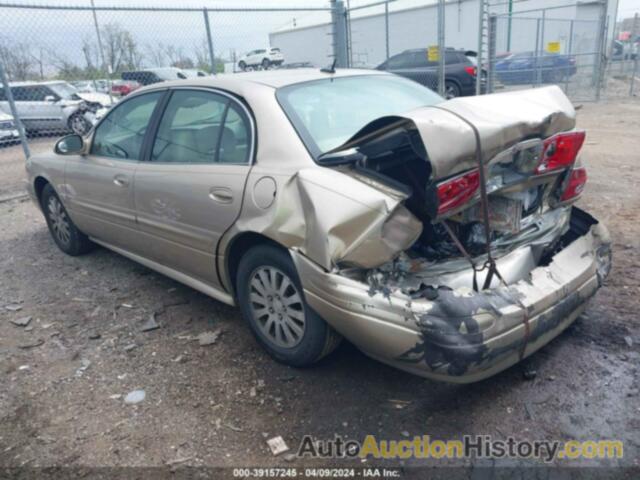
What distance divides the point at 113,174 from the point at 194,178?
3.57 feet

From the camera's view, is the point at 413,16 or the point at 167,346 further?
the point at 413,16

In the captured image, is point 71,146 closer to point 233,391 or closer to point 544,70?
point 233,391

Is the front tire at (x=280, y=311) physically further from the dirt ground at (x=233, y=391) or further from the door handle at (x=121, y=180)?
the door handle at (x=121, y=180)

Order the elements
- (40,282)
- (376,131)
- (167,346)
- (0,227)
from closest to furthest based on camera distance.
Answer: (376,131)
(167,346)
(40,282)
(0,227)

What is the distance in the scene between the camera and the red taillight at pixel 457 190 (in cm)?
233

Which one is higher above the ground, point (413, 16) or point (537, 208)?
point (413, 16)

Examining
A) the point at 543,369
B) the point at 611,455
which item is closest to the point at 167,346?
the point at 543,369

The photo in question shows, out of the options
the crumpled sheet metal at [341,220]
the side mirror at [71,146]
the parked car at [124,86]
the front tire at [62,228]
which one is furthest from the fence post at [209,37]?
the parked car at [124,86]

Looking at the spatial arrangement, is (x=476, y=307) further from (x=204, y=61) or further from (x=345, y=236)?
(x=204, y=61)

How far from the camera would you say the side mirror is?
14.5ft

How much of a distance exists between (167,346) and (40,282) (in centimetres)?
194

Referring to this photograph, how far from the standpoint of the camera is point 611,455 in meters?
2.33

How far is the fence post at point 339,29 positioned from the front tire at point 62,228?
5887mm

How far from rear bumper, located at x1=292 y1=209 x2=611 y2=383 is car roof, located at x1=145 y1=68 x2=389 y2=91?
49.4 inches
